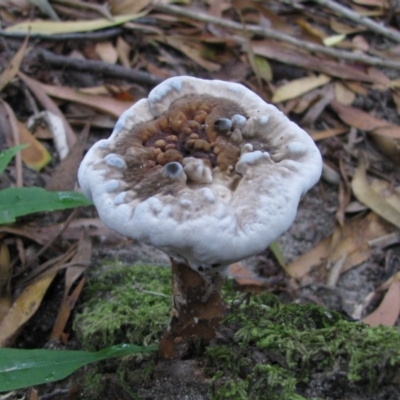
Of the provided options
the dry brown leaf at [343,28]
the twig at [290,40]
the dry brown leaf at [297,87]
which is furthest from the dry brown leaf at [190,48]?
the dry brown leaf at [343,28]

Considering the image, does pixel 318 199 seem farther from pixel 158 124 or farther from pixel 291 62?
pixel 158 124

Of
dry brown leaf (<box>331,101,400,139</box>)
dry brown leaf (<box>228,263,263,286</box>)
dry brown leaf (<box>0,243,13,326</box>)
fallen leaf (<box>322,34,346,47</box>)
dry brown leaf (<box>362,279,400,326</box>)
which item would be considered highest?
fallen leaf (<box>322,34,346,47</box>)

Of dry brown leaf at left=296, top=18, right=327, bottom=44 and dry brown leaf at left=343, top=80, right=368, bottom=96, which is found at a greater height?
dry brown leaf at left=296, top=18, right=327, bottom=44

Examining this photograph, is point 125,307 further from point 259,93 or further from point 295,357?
point 259,93

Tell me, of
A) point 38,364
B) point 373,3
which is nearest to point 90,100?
point 38,364

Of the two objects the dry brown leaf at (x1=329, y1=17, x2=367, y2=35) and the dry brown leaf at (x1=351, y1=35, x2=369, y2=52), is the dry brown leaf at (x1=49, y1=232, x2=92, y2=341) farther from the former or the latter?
the dry brown leaf at (x1=329, y1=17, x2=367, y2=35)

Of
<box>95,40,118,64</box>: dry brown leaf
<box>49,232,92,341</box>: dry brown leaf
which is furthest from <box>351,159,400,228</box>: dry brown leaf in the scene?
<box>95,40,118,64</box>: dry brown leaf
